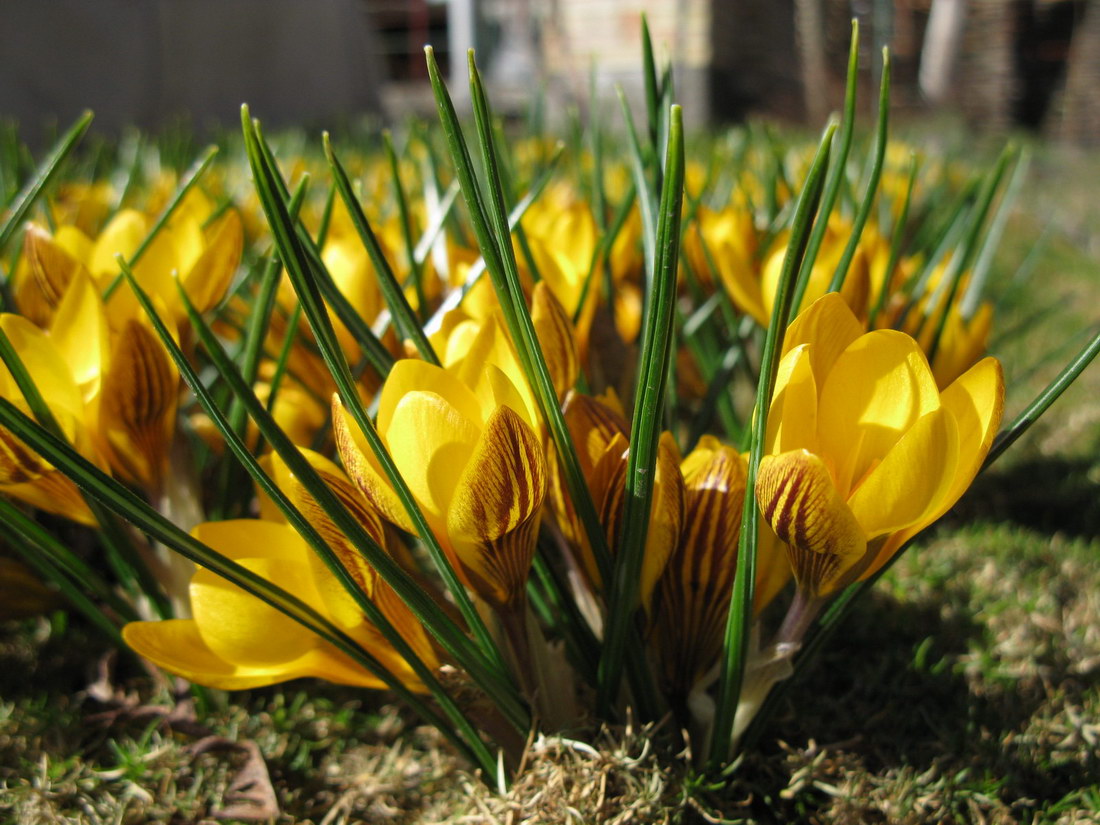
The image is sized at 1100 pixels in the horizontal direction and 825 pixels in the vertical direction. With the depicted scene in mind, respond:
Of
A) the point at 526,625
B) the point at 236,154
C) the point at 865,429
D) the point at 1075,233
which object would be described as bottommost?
the point at 1075,233

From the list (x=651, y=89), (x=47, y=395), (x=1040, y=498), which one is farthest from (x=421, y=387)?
(x=1040, y=498)

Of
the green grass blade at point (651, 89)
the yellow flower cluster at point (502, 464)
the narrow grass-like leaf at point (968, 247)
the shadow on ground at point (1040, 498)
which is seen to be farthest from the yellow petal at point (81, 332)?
the shadow on ground at point (1040, 498)

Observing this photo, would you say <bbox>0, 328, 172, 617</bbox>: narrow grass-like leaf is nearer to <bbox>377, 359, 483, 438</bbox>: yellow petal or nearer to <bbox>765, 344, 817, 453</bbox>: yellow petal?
<bbox>377, 359, 483, 438</bbox>: yellow petal

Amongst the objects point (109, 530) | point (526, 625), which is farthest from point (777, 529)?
point (109, 530)

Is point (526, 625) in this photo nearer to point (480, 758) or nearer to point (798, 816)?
point (480, 758)

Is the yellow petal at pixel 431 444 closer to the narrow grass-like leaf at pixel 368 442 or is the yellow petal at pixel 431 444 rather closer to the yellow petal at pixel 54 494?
the narrow grass-like leaf at pixel 368 442

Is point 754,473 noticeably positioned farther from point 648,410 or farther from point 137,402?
point 137,402

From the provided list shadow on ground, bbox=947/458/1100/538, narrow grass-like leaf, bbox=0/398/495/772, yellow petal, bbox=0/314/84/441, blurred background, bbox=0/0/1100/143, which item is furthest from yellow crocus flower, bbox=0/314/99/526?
blurred background, bbox=0/0/1100/143
